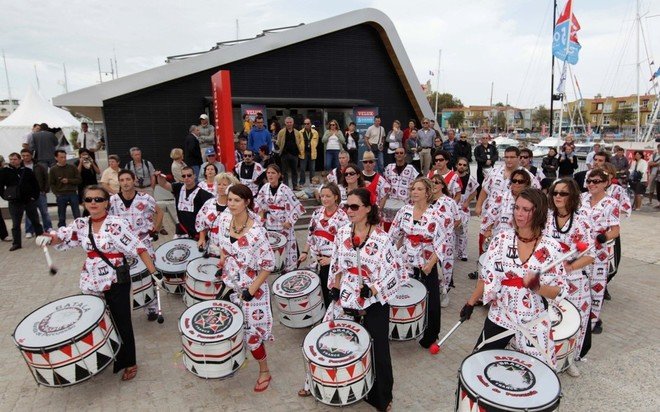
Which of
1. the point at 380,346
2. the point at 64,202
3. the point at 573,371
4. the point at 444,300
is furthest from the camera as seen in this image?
the point at 64,202

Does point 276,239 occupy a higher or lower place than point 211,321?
higher

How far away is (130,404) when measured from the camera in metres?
3.77

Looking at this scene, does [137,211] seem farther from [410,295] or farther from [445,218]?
[445,218]

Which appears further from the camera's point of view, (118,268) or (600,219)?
(600,219)

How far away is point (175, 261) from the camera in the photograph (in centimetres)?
565

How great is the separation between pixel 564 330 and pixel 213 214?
4304 millimetres

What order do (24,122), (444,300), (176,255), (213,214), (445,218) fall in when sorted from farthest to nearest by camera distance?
(24,122)
(444,300)
(176,255)
(213,214)
(445,218)

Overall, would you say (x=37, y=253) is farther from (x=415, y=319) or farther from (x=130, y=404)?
(x=415, y=319)

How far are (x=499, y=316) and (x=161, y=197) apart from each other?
11870 millimetres

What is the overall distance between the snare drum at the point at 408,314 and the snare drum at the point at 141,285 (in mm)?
3183

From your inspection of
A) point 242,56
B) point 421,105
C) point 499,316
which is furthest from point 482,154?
point 499,316

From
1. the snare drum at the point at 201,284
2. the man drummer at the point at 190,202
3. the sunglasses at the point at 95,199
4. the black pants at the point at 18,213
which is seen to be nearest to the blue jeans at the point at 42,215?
the black pants at the point at 18,213

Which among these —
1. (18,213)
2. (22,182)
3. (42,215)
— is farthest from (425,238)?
(42,215)

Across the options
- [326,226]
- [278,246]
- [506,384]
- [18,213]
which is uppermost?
[326,226]
